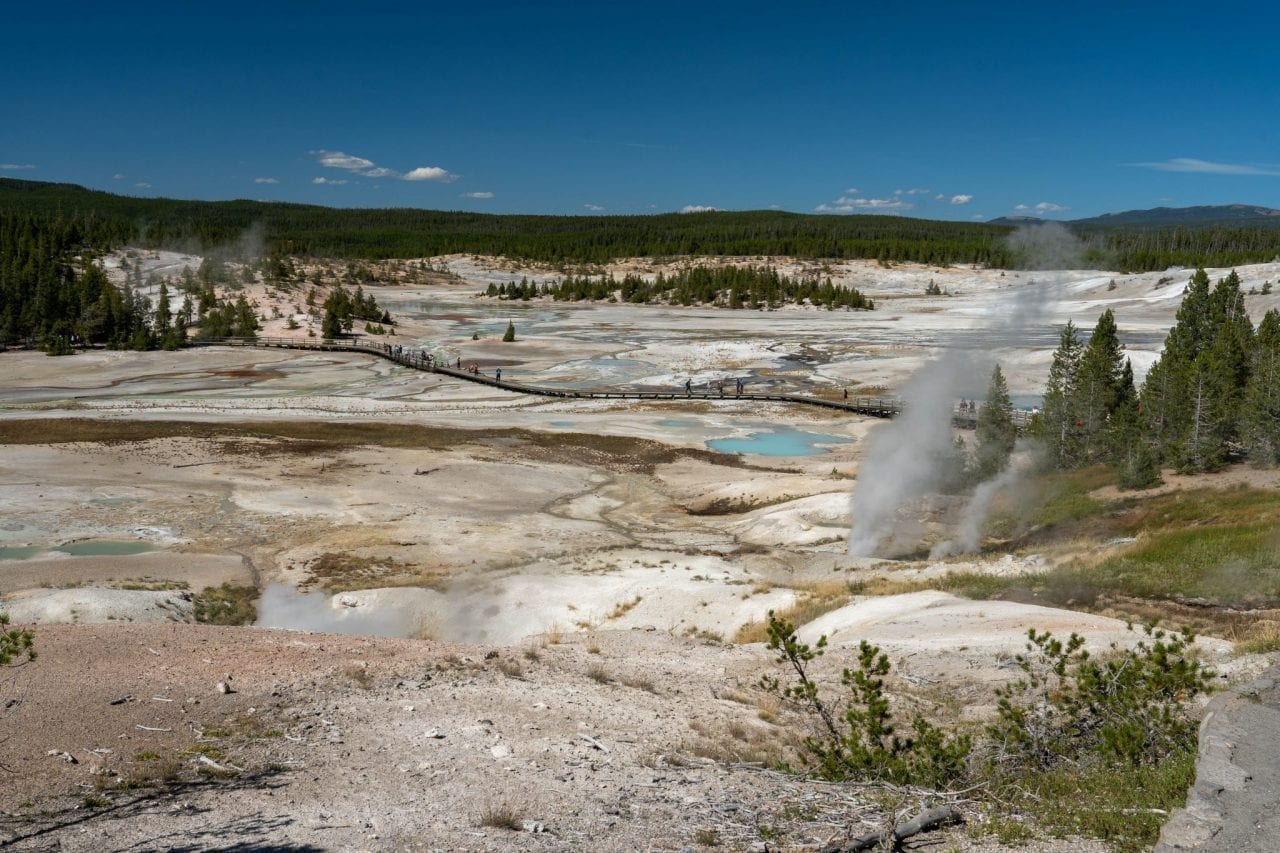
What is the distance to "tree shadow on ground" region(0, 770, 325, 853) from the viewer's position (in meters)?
7.57

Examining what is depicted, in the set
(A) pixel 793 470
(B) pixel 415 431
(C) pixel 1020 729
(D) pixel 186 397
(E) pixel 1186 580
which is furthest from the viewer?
(D) pixel 186 397

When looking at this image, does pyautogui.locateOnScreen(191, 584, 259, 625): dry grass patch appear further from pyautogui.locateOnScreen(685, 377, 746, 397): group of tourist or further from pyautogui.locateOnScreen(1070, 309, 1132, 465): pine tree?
pyautogui.locateOnScreen(685, 377, 746, 397): group of tourist

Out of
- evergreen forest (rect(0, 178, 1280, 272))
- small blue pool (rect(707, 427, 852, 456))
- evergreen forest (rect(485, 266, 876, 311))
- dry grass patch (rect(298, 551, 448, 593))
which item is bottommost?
dry grass patch (rect(298, 551, 448, 593))

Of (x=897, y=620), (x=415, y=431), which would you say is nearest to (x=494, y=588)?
(x=897, y=620)

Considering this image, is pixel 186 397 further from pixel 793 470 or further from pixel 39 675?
pixel 39 675

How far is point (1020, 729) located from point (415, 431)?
35.3 m

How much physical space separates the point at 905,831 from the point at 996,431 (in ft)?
87.1

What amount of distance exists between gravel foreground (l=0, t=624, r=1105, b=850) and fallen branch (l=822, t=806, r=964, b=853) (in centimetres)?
13

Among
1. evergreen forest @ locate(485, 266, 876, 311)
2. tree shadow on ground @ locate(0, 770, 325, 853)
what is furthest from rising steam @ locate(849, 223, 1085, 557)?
evergreen forest @ locate(485, 266, 876, 311)

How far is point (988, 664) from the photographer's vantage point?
1313 cm

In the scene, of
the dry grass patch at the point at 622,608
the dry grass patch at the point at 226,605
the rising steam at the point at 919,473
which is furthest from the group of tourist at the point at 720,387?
the dry grass patch at the point at 226,605

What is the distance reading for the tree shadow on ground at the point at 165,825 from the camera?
24.8ft

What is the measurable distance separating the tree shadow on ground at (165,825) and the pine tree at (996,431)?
26.7 m

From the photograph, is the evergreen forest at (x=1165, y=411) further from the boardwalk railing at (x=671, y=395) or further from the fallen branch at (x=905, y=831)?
the fallen branch at (x=905, y=831)
